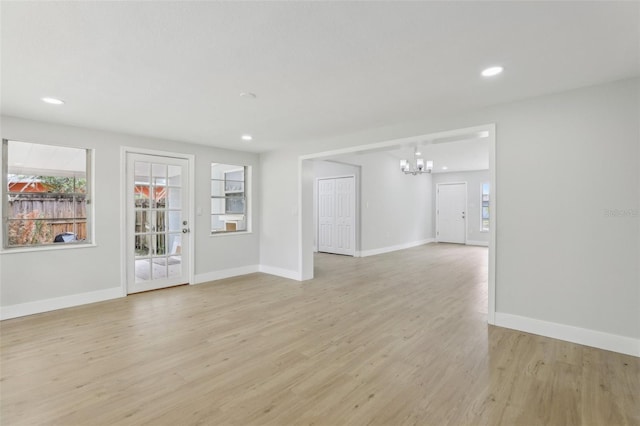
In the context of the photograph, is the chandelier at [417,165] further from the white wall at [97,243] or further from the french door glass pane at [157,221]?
the french door glass pane at [157,221]

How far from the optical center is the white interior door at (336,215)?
811 centimetres

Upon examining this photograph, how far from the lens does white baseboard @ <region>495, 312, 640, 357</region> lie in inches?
107

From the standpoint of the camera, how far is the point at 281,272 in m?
5.82

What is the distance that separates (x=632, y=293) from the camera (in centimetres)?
271

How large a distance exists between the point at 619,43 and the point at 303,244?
4465 millimetres

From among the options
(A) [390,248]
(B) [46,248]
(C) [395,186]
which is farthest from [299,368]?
(C) [395,186]

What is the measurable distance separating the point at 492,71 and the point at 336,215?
613 centimetres

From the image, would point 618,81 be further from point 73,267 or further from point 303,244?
point 73,267

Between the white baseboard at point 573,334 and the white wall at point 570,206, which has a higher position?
the white wall at point 570,206

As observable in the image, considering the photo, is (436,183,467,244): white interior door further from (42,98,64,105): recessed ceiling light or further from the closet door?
(42,98,64,105): recessed ceiling light

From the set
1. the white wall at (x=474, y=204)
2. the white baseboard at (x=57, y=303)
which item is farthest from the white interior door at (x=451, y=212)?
the white baseboard at (x=57, y=303)

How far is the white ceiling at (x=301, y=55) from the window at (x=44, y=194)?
1.93 ft

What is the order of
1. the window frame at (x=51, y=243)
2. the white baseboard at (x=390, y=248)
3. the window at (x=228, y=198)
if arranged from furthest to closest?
1. the white baseboard at (x=390, y=248)
2. the window at (x=228, y=198)
3. the window frame at (x=51, y=243)

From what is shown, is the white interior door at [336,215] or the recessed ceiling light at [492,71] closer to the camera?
the recessed ceiling light at [492,71]
